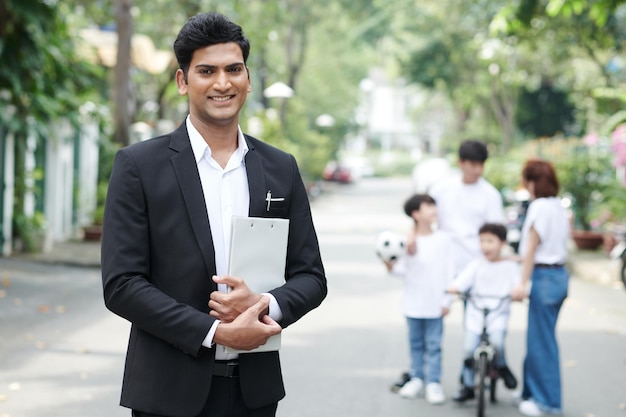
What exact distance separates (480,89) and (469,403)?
3287cm

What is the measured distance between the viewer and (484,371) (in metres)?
7.33

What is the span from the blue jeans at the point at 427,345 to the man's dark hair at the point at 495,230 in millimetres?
734

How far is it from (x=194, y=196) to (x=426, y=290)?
482 cm

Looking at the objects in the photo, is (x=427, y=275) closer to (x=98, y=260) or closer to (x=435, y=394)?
(x=435, y=394)

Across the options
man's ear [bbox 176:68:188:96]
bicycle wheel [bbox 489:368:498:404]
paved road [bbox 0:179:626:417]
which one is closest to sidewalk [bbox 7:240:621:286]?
paved road [bbox 0:179:626:417]

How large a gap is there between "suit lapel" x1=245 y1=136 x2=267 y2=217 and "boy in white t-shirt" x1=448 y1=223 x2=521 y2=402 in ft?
14.9

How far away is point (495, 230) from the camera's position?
7.56 m

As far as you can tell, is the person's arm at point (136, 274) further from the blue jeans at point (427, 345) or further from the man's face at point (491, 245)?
the blue jeans at point (427, 345)

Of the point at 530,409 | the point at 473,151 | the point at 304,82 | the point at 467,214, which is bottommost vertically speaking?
the point at 530,409

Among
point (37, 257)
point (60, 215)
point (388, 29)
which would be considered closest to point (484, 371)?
point (37, 257)

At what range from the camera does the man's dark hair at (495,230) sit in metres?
7.56

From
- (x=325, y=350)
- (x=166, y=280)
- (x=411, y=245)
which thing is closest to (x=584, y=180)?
(x=325, y=350)

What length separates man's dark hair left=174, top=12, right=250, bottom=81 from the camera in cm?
315

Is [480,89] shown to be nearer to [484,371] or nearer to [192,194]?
[484,371]
